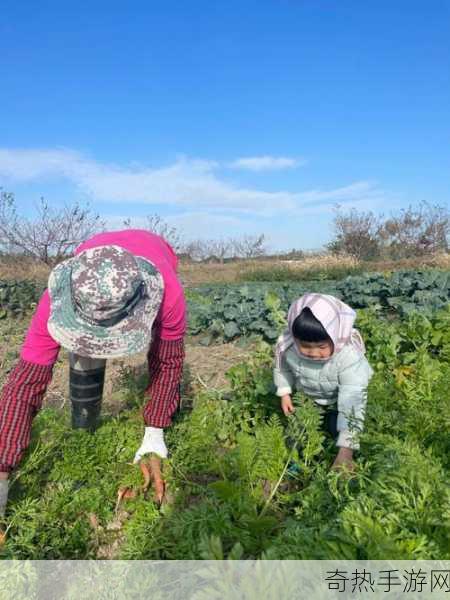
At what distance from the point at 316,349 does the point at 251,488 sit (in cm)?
73

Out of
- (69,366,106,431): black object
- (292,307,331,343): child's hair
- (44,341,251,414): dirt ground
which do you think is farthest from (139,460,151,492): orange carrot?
(292,307,331,343): child's hair

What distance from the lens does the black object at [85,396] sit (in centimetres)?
275

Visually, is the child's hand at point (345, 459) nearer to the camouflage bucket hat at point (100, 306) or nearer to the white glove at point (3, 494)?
the camouflage bucket hat at point (100, 306)

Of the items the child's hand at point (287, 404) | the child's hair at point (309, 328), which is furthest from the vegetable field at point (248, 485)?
the child's hair at point (309, 328)

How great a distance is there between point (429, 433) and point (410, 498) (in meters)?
0.75

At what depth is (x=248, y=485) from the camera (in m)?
2.27

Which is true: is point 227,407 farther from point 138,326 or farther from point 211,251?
point 211,251

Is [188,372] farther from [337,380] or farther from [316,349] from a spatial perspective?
[316,349]

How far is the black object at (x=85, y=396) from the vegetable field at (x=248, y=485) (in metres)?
0.10

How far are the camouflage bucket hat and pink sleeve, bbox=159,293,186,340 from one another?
1.15 ft

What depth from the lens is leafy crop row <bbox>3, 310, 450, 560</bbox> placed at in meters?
1.45

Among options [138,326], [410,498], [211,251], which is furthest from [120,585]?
[211,251]

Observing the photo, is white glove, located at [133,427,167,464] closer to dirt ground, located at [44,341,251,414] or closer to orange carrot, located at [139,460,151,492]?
orange carrot, located at [139,460,151,492]

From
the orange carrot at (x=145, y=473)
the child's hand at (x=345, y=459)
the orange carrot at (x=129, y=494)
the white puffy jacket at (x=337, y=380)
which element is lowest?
the orange carrot at (x=129, y=494)
